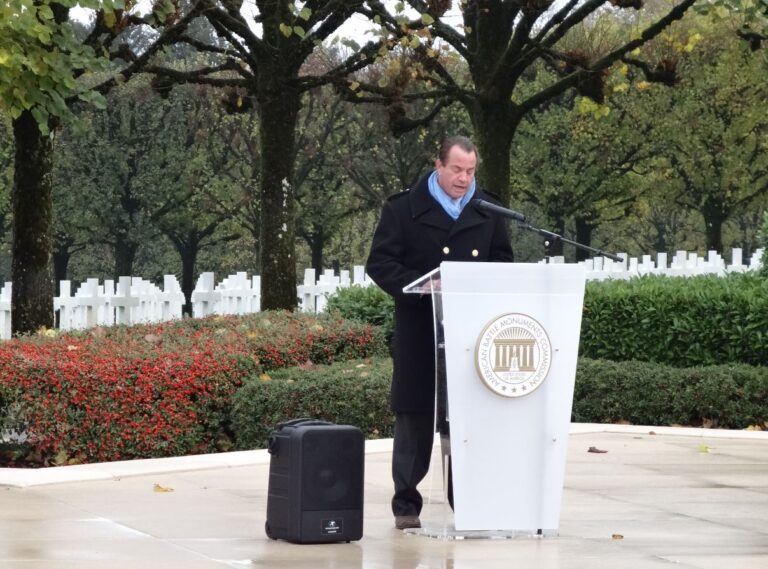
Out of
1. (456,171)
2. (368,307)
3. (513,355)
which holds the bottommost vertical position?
(513,355)

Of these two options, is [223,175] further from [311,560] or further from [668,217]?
[311,560]

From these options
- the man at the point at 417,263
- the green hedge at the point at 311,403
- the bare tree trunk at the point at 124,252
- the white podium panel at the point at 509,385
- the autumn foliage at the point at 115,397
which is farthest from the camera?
the bare tree trunk at the point at 124,252

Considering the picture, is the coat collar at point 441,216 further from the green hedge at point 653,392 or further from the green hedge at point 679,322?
the green hedge at point 679,322

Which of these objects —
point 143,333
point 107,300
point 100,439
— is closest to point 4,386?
point 100,439

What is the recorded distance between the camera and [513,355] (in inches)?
264

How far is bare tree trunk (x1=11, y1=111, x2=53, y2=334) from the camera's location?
14.9m

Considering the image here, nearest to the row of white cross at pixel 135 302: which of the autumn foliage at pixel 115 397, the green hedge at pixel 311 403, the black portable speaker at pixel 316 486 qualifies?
the autumn foliage at pixel 115 397

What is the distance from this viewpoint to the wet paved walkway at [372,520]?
20.5ft

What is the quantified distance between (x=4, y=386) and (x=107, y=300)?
9475 millimetres

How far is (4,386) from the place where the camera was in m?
10.1

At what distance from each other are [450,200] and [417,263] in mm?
360

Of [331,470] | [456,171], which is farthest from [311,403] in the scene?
[456,171]

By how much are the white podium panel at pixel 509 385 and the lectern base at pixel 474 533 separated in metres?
0.03

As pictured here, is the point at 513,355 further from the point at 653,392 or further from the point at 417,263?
the point at 653,392
